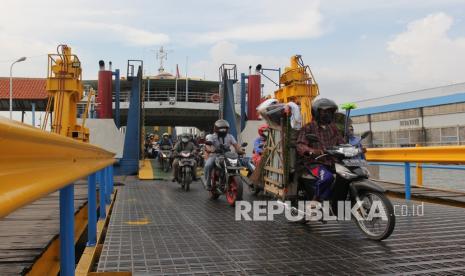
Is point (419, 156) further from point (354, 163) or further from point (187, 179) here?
point (187, 179)

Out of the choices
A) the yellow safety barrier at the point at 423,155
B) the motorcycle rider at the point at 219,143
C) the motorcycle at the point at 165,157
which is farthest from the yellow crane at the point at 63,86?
the yellow safety barrier at the point at 423,155

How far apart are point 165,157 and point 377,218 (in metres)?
11.2

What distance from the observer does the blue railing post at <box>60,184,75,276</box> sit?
97.9 inches

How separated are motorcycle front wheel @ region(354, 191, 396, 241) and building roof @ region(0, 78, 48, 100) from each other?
1440 inches

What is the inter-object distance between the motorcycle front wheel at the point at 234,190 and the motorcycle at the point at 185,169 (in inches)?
96.1

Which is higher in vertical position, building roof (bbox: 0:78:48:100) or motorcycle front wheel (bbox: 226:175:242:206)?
building roof (bbox: 0:78:48:100)

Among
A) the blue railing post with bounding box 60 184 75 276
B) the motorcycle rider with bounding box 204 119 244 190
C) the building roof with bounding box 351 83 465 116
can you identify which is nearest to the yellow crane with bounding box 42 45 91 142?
the motorcycle rider with bounding box 204 119 244 190

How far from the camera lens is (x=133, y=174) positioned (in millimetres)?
14273

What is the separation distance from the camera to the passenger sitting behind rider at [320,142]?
4.63 m

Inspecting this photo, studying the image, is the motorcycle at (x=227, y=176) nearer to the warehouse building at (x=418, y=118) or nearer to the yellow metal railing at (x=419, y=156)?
the yellow metal railing at (x=419, y=156)

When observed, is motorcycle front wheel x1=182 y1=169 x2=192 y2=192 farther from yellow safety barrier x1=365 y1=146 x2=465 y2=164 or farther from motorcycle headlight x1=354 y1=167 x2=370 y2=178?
motorcycle headlight x1=354 y1=167 x2=370 y2=178

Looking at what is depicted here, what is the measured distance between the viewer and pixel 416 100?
114ft

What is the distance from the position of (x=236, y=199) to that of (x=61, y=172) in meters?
4.68
